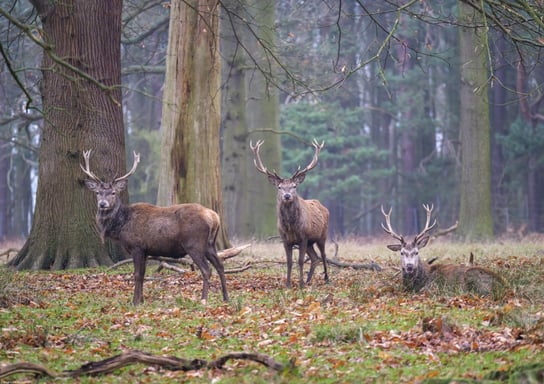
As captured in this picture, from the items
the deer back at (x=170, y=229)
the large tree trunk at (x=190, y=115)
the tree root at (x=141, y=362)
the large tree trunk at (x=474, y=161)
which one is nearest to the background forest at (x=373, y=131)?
the large tree trunk at (x=474, y=161)

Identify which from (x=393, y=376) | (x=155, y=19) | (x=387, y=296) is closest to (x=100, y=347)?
(x=393, y=376)

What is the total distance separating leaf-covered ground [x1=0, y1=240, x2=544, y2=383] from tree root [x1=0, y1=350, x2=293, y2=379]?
8cm

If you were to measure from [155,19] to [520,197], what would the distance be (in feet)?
67.4

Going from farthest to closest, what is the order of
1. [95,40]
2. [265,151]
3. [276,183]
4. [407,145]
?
[407,145] < [265,151] < [95,40] < [276,183]

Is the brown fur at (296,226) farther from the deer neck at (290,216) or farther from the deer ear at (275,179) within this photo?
the deer ear at (275,179)

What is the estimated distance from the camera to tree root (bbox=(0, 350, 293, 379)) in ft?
22.0

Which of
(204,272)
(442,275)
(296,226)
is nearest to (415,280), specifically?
(442,275)

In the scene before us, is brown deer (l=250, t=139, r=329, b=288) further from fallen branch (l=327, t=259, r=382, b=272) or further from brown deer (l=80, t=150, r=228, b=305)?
brown deer (l=80, t=150, r=228, b=305)

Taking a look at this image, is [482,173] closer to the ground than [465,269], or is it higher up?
higher up

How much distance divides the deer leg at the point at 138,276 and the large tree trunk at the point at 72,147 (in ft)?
11.7

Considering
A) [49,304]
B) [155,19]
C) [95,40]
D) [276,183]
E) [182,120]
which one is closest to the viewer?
[49,304]

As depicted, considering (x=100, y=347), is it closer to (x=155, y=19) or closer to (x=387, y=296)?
(x=387, y=296)

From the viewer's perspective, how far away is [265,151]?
2841 centimetres

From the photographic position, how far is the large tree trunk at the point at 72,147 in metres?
14.8
